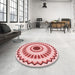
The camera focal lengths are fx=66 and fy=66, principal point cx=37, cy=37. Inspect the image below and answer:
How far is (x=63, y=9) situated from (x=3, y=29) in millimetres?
Result: 8593

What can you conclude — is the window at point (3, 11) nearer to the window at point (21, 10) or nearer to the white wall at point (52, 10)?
the window at point (21, 10)

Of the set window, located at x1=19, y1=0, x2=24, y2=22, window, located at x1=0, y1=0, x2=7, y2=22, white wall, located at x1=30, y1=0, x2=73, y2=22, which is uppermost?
white wall, located at x1=30, y1=0, x2=73, y2=22

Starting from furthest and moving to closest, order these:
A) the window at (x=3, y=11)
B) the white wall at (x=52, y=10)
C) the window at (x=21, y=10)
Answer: the white wall at (x=52, y=10) → the window at (x=21, y=10) → the window at (x=3, y=11)

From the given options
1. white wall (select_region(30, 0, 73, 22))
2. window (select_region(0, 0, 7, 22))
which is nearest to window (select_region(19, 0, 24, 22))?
window (select_region(0, 0, 7, 22))

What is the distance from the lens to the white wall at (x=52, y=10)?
8.66 meters

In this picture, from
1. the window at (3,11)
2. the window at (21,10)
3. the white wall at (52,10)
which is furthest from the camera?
the white wall at (52,10)

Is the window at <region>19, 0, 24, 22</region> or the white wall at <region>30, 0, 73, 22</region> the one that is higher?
the white wall at <region>30, 0, 73, 22</region>

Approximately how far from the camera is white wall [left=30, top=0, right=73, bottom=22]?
8.66 metres

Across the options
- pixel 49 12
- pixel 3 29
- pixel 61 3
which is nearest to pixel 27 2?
pixel 49 12

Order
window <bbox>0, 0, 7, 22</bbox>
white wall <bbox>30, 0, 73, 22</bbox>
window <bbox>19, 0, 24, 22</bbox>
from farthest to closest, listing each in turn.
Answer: white wall <bbox>30, 0, 73, 22</bbox>
window <bbox>19, 0, 24, 22</bbox>
window <bbox>0, 0, 7, 22</bbox>

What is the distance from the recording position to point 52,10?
347 inches

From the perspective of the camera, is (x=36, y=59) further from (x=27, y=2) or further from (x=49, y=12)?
(x=49, y=12)

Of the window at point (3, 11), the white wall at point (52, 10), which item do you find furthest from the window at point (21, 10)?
the white wall at point (52, 10)

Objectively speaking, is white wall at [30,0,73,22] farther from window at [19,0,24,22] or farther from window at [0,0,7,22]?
window at [0,0,7,22]
